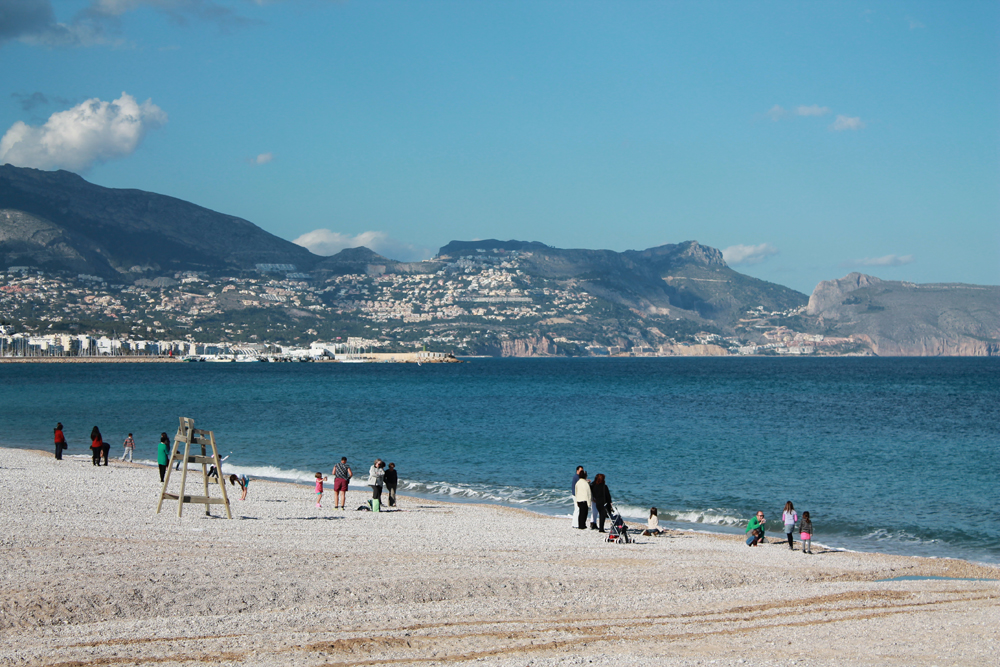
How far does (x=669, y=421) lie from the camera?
61.6 metres

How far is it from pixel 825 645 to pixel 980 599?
543 centimetres

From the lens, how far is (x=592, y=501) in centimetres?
2192

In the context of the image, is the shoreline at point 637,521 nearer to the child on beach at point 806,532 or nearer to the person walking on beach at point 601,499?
the child on beach at point 806,532

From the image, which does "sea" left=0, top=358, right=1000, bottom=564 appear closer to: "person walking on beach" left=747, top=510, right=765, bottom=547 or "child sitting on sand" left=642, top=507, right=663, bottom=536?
"person walking on beach" left=747, top=510, right=765, bottom=547

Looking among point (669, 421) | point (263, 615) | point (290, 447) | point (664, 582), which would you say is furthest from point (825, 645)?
point (669, 421)

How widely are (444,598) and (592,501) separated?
Answer: 890 cm

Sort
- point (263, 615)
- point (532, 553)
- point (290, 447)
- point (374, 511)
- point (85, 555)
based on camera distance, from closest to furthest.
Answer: point (263, 615), point (85, 555), point (532, 553), point (374, 511), point (290, 447)

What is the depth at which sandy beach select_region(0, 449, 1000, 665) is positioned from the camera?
10828 millimetres

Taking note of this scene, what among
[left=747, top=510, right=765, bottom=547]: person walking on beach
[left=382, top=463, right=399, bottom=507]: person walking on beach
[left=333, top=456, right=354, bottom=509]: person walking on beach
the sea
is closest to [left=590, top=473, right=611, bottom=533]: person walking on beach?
[left=747, top=510, right=765, bottom=547]: person walking on beach

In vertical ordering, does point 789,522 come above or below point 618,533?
above

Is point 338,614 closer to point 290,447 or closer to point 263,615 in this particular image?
point 263,615

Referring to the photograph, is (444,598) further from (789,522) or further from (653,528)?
(789,522)

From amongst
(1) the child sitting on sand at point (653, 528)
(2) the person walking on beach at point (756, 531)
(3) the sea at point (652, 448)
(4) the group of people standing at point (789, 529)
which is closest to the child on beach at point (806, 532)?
(4) the group of people standing at point (789, 529)

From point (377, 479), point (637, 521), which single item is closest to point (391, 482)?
point (377, 479)
